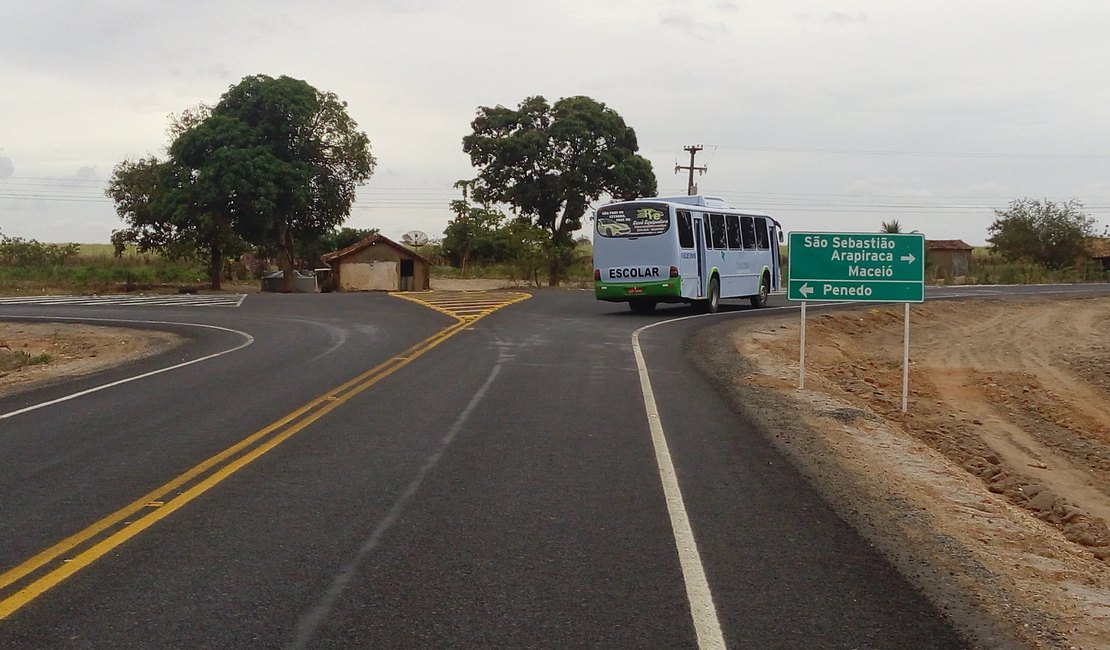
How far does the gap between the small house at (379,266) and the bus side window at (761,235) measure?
30610 mm

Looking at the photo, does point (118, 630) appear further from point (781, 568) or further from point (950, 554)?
point (950, 554)

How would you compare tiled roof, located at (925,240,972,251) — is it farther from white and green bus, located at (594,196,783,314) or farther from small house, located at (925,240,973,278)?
white and green bus, located at (594,196,783,314)

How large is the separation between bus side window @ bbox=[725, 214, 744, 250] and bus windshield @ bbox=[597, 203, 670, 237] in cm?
381

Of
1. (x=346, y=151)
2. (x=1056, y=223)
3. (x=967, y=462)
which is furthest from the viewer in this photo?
(x=1056, y=223)

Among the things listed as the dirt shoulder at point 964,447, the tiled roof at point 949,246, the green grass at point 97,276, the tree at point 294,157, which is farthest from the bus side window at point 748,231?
the tiled roof at point 949,246

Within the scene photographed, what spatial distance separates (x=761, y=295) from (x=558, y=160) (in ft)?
88.3

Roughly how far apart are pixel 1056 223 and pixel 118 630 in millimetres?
80493

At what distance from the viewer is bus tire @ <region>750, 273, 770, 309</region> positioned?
113ft

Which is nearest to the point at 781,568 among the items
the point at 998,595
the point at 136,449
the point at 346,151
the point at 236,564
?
the point at 998,595

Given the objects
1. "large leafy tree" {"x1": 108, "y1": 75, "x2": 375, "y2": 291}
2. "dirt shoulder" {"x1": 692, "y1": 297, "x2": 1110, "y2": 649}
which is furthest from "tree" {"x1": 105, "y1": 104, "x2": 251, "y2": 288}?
"dirt shoulder" {"x1": 692, "y1": 297, "x2": 1110, "y2": 649}

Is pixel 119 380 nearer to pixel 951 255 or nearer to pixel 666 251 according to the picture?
pixel 666 251

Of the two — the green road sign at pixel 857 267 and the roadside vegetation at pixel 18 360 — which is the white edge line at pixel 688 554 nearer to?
the green road sign at pixel 857 267

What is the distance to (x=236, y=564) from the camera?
6215 millimetres

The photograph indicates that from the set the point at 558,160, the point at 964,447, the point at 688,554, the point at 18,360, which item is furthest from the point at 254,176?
the point at 688,554
